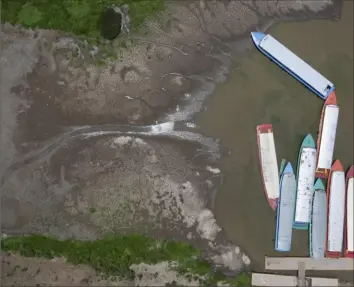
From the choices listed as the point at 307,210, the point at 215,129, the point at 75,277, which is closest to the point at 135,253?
the point at 75,277

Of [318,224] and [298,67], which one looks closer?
[318,224]

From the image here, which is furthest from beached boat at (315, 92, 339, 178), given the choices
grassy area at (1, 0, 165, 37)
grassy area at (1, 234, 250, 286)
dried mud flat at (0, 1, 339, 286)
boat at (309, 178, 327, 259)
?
grassy area at (1, 0, 165, 37)

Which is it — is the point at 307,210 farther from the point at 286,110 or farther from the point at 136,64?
the point at 136,64

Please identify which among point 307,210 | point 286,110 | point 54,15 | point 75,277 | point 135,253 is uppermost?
point 54,15

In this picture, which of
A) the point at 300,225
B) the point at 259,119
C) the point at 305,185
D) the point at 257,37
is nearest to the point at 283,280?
the point at 300,225

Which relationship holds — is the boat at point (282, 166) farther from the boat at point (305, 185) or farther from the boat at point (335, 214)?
the boat at point (335, 214)

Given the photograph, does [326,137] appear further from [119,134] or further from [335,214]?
[119,134]
